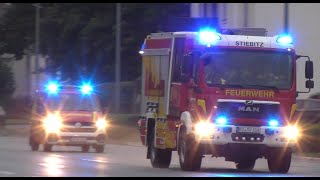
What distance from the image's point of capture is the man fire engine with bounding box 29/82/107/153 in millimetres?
28375

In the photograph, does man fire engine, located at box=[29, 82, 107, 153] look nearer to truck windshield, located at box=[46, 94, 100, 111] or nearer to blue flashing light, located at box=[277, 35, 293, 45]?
truck windshield, located at box=[46, 94, 100, 111]

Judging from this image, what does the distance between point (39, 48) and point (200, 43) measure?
129 feet

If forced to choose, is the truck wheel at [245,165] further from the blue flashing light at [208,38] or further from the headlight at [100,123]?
the headlight at [100,123]

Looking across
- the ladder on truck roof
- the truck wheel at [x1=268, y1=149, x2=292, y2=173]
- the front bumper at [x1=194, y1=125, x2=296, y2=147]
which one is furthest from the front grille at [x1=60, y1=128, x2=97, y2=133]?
the front bumper at [x1=194, y1=125, x2=296, y2=147]

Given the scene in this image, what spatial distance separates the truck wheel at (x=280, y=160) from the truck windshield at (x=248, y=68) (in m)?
1.58

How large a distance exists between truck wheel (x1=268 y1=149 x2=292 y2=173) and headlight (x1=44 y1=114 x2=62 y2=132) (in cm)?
1064

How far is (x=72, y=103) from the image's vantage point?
28922 mm

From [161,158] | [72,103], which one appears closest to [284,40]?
[161,158]

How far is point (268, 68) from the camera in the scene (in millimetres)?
18578

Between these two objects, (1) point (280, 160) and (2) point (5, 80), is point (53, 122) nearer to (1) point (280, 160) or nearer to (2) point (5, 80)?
(1) point (280, 160)

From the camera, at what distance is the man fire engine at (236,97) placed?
1831 centimetres

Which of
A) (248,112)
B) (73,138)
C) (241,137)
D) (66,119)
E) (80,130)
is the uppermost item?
(66,119)

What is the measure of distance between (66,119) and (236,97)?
11.4 m

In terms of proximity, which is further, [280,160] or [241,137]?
[280,160]
